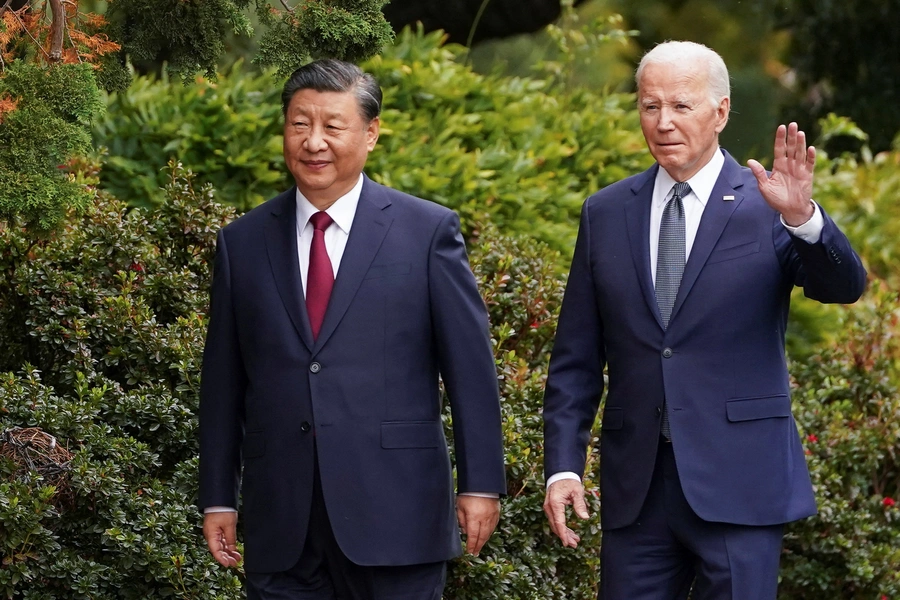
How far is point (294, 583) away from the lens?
11.8 feet

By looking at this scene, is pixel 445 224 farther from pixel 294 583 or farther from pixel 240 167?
pixel 240 167

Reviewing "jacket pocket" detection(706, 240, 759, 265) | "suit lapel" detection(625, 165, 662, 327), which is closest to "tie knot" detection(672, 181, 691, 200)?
"suit lapel" detection(625, 165, 662, 327)

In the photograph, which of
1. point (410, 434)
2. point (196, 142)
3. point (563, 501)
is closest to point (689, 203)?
point (563, 501)

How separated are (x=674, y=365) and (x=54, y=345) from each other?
2517 mm

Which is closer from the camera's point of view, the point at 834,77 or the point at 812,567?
the point at 812,567

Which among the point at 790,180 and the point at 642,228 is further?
the point at 642,228

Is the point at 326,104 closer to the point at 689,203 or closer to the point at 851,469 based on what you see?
the point at 689,203

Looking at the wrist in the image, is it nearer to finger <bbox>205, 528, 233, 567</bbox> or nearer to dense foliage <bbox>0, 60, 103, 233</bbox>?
finger <bbox>205, 528, 233, 567</bbox>

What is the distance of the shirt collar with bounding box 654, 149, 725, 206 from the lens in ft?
12.2

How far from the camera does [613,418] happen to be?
12.4 ft

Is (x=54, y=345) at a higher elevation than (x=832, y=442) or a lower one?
higher

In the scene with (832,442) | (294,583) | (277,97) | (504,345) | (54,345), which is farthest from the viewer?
(277,97)

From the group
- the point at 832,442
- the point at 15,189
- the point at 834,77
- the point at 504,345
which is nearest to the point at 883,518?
the point at 832,442

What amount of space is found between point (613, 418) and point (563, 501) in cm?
28
